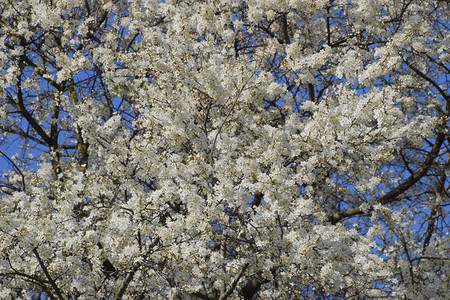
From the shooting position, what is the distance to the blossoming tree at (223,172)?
5.56 meters

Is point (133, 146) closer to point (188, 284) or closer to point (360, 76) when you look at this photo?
point (188, 284)

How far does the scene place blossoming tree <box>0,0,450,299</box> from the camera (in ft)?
18.2

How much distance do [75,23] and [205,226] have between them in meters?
5.86

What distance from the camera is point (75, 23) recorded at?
31.0ft

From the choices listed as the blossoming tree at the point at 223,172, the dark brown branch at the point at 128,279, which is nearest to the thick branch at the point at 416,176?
the blossoming tree at the point at 223,172

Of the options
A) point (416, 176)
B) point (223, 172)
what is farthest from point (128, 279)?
point (416, 176)

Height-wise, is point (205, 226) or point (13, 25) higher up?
point (13, 25)

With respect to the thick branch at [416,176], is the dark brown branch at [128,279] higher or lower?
lower

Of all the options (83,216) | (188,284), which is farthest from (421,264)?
(83,216)

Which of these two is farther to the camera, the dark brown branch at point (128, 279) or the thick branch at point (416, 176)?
the thick branch at point (416, 176)

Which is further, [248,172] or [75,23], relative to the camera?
[75,23]

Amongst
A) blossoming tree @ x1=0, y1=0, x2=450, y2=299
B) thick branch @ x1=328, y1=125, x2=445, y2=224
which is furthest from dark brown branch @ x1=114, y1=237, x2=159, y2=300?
thick branch @ x1=328, y1=125, x2=445, y2=224

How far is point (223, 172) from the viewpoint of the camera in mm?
5984

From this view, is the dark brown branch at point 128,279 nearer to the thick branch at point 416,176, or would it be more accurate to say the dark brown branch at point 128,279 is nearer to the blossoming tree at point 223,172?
the blossoming tree at point 223,172
